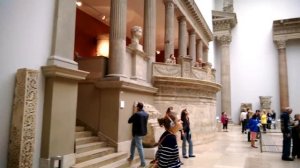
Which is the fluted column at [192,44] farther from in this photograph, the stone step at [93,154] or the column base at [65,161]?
the column base at [65,161]

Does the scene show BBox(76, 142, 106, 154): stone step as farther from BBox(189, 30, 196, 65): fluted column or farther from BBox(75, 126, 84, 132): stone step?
BBox(189, 30, 196, 65): fluted column

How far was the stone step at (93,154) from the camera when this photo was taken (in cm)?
651

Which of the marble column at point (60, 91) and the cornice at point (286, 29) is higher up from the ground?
the cornice at point (286, 29)

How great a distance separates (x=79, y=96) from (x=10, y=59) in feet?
13.0

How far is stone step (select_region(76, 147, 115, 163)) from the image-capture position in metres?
6.51

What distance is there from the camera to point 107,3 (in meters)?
14.9

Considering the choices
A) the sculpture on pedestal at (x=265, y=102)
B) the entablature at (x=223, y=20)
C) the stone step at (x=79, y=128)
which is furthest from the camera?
the entablature at (x=223, y=20)

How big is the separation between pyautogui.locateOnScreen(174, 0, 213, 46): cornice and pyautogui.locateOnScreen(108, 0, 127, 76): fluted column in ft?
19.8

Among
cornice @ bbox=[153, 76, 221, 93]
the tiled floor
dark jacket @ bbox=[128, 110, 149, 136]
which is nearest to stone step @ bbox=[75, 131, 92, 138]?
dark jacket @ bbox=[128, 110, 149, 136]

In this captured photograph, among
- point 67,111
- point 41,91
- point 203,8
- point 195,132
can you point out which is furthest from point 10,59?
point 203,8

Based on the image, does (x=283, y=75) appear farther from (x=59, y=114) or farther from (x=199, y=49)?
(x=59, y=114)

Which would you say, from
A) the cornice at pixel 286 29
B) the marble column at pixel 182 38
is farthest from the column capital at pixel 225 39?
the marble column at pixel 182 38

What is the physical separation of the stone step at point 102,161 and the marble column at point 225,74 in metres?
21.1

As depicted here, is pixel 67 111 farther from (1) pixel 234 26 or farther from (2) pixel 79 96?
(1) pixel 234 26
